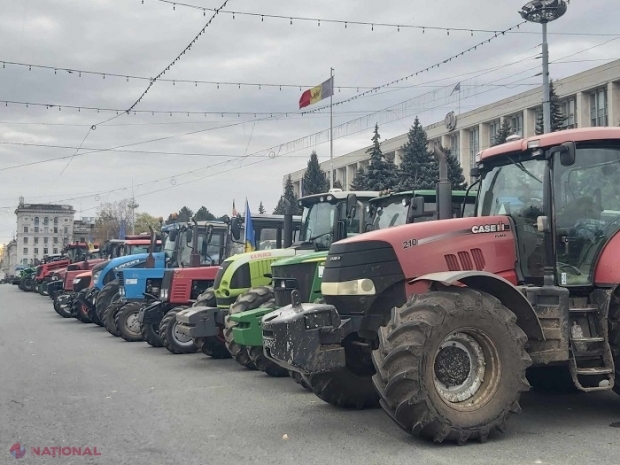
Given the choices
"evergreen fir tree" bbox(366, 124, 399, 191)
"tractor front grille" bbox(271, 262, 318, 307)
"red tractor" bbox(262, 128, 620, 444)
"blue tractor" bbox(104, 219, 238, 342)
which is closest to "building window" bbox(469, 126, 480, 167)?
"evergreen fir tree" bbox(366, 124, 399, 191)

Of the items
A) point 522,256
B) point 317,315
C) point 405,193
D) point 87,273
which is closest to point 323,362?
point 317,315

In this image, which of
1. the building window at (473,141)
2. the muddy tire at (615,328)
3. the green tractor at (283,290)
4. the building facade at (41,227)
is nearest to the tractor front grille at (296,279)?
the green tractor at (283,290)

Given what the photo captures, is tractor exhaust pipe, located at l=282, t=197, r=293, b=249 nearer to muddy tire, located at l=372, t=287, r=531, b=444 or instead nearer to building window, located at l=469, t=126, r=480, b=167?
muddy tire, located at l=372, t=287, r=531, b=444

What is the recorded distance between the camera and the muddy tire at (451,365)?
6082 mm

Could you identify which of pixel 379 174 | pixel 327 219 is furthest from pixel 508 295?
pixel 379 174

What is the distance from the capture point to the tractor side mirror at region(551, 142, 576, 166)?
691 cm

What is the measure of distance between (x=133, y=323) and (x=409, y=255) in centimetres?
1132

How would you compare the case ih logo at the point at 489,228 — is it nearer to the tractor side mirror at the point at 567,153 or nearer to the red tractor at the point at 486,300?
the red tractor at the point at 486,300

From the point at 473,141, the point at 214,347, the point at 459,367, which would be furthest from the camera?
the point at 473,141

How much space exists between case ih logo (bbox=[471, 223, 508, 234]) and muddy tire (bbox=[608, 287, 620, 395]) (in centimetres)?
121

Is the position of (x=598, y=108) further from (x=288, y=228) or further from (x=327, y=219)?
(x=327, y=219)

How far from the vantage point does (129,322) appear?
16766 mm

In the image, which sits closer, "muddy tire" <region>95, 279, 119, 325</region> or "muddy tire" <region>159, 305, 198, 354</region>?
"muddy tire" <region>159, 305, 198, 354</region>

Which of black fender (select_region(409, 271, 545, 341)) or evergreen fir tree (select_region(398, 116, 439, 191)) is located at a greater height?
evergreen fir tree (select_region(398, 116, 439, 191))
